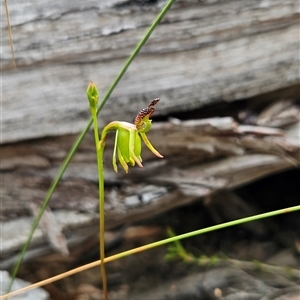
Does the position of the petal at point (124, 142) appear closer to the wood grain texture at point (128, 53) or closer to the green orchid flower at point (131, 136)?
the green orchid flower at point (131, 136)

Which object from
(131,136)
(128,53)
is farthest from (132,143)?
(128,53)

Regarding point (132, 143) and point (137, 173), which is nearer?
point (132, 143)

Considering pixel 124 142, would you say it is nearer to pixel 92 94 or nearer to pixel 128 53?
pixel 92 94

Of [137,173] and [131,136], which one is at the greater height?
[131,136]

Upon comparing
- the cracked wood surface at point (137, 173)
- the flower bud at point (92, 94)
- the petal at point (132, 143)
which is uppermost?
the flower bud at point (92, 94)

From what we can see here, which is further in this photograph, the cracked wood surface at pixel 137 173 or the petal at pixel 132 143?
the cracked wood surface at pixel 137 173

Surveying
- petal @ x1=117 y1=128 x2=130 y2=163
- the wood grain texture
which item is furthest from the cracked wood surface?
petal @ x1=117 y1=128 x2=130 y2=163

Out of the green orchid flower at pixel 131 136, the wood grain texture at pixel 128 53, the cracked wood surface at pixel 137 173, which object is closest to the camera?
the green orchid flower at pixel 131 136

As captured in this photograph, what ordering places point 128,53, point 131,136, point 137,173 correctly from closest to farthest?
1. point 131,136
2. point 128,53
3. point 137,173

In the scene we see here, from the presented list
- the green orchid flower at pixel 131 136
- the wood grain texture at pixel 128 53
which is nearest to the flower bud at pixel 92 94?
the green orchid flower at pixel 131 136

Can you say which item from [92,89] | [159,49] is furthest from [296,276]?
[92,89]
